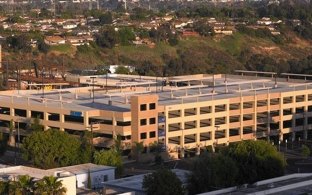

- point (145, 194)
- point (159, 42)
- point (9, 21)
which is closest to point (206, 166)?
point (145, 194)

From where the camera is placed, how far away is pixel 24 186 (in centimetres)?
3234

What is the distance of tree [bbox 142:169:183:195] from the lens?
3341 centimetres

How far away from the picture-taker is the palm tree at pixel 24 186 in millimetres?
32250

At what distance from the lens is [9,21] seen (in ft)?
388

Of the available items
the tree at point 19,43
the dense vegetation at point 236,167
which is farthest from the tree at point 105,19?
the dense vegetation at point 236,167

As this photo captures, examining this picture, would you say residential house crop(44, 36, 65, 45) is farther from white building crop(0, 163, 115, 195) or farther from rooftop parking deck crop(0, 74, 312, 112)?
white building crop(0, 163, 115, 195)

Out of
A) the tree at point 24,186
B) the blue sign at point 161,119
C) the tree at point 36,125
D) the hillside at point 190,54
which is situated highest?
the tree at point 24,186

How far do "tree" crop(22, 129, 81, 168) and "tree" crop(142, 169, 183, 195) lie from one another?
9193mm

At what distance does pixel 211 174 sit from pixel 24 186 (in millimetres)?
6977

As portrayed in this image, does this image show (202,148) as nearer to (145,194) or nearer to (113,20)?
(145,194)

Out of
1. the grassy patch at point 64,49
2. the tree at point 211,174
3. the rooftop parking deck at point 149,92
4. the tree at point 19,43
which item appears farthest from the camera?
the grassy patch at point 64,49

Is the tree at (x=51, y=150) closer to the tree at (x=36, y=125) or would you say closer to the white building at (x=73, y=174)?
the white building at (x=73, y=174)

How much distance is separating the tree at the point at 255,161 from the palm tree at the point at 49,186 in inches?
304

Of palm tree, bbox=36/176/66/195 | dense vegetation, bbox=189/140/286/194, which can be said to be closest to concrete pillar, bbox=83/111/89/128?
dense vegetation, bbox=189/140/286/194
